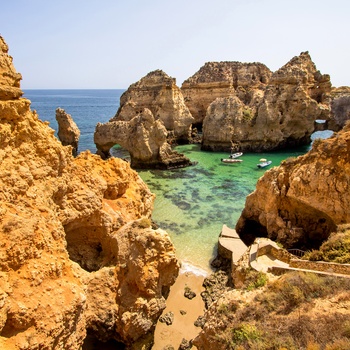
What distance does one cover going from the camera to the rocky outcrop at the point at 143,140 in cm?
3359

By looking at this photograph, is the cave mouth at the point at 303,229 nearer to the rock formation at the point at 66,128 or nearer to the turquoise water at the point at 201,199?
the turquoise water at the point at 201,199

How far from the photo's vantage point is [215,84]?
54562mm

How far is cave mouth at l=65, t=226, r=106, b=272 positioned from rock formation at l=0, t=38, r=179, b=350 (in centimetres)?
4

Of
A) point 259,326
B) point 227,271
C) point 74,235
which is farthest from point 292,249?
point 74,235

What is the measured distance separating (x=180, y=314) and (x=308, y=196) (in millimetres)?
8613

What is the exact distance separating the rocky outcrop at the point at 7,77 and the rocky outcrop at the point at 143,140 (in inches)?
982

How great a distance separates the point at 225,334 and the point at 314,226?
10997mm

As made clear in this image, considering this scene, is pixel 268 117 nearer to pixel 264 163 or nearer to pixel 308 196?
pixel 264 163

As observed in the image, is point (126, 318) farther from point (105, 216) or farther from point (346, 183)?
point (346, 183)

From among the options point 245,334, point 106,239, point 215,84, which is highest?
point 215,84

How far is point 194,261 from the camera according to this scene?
54.9 feet

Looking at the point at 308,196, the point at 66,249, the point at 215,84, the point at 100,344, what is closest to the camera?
the point at 100,344

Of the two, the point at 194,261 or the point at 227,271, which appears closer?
the point at 227,271

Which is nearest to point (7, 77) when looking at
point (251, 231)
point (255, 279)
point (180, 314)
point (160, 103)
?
point (255, 279)
